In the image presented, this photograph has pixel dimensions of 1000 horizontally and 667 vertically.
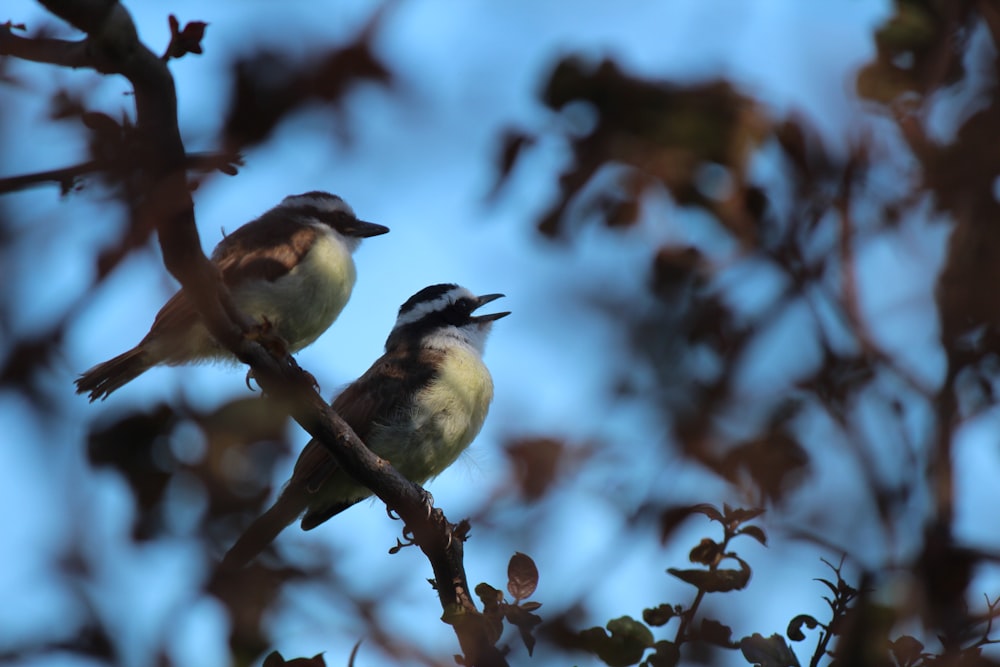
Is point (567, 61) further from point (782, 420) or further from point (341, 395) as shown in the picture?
point (341, 395)

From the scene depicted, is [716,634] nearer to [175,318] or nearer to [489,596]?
[489,596]

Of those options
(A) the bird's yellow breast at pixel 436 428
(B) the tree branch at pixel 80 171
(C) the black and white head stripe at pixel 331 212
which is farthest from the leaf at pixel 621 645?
(C) the black and white head stripe at pixel 331 212

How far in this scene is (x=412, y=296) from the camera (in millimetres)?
7938

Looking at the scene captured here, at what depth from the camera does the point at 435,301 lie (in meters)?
7.72

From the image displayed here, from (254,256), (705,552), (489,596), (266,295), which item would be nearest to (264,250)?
(254,256)

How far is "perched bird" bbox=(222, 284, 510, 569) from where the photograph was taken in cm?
635

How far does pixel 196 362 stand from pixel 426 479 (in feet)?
5.21

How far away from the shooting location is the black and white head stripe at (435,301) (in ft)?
→ 25.2

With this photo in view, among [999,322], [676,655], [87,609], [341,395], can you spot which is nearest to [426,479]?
[341,395]

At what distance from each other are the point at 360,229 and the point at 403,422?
6.15 feet

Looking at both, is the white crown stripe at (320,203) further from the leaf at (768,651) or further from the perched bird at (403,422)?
the leaf at (768,651)

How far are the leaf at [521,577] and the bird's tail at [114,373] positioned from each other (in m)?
3.48

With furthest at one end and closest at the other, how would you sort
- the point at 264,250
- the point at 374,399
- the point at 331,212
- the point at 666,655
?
the point at 331,212 < the point at 264,250 < the point at 374,399 < the point at 666,655

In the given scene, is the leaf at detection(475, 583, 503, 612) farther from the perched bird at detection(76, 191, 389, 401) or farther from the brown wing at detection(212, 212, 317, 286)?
the brown wing at detection(212, 212, 317, 286)
